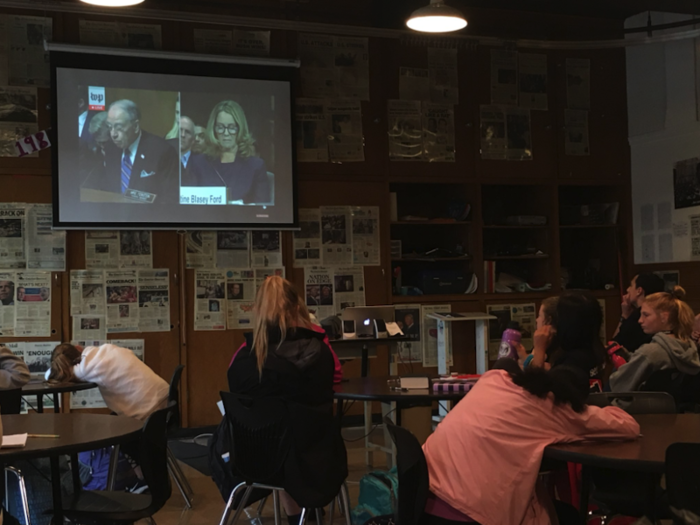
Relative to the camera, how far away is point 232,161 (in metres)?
6.25

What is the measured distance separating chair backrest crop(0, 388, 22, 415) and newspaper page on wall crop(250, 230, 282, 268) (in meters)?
2.80

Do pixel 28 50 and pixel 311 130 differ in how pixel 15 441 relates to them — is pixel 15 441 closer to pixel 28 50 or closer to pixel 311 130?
pixel 28 50

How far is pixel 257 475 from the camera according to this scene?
2930 mm

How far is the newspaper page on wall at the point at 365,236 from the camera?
21.5ft

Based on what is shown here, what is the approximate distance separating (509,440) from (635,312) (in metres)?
3.24

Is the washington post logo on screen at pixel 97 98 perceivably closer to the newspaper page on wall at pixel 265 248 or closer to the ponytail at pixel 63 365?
the newspaper page on wall at pixel 265 248

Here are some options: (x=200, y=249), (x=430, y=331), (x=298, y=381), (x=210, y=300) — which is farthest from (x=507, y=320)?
(x=298, y=381)

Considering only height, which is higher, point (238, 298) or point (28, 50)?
point (28, 50)

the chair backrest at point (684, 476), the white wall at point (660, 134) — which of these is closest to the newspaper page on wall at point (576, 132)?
the white wall at point (660, 134)

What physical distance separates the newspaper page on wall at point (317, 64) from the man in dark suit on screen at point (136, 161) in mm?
1320

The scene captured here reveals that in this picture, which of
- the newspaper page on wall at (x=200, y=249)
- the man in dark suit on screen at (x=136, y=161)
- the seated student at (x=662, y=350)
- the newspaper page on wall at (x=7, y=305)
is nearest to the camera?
the seated student at (x=662, y=350)

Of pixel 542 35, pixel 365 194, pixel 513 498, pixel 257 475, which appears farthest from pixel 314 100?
pixel 513 498

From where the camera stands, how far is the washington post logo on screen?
19.4 ft

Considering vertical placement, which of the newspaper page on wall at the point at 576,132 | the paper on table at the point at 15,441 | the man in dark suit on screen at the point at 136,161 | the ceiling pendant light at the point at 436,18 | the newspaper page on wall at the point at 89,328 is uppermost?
the ceiling pendant light at the point at 436,18
